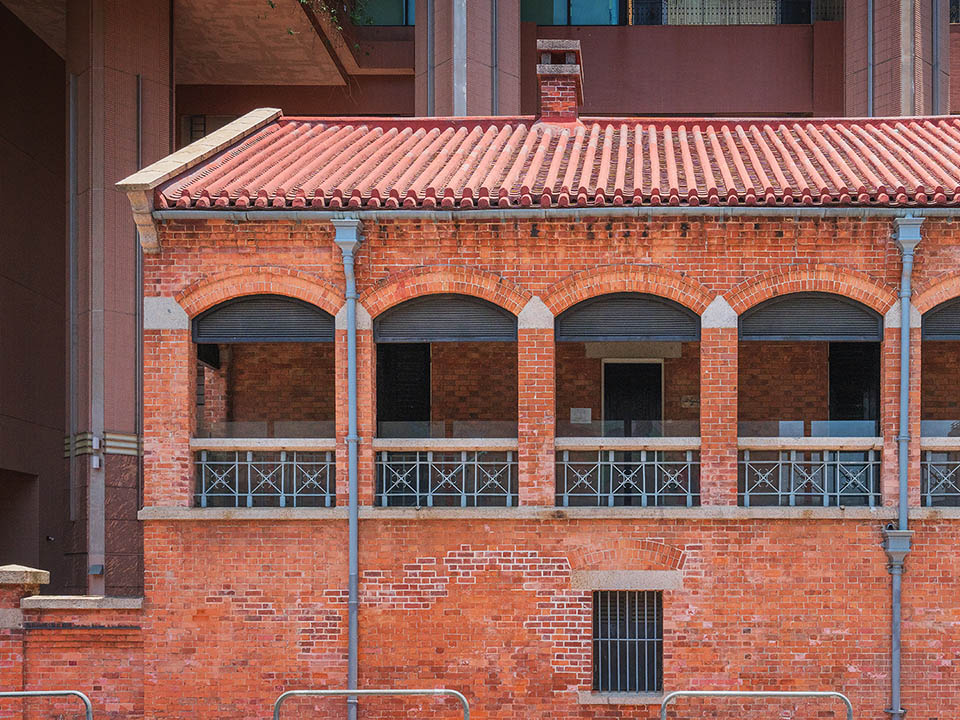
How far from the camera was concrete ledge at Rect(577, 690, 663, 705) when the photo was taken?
46.8 feet

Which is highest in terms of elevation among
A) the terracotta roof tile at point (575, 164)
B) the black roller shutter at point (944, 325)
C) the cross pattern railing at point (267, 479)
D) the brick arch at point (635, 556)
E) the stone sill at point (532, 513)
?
the terracotta roof tile at point (575, 164)

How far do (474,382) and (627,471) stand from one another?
3649 mm

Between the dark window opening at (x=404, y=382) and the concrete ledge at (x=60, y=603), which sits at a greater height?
the dark window opening at (x=404, y=382)

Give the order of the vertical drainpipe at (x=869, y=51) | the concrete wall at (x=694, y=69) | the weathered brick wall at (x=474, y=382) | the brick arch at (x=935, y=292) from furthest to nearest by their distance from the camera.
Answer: the concrete wall at (x=694, y=69) → the vertical drainpipe at (x=869, y=51) → the weathered brick wall at (x=474, y=382) → the brick arch at (x=935, y=292)

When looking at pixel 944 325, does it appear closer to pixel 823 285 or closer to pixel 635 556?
pixel 823 285

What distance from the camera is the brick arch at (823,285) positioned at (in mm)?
14633

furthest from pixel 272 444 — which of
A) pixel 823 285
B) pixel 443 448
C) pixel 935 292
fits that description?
pixel 935 292

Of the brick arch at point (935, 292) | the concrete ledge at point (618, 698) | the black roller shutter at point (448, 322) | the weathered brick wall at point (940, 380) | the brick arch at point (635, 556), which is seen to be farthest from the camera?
the weathered brick wall at point (940, 380)

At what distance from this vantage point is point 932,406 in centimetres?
1725

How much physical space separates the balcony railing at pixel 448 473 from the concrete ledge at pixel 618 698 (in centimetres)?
236

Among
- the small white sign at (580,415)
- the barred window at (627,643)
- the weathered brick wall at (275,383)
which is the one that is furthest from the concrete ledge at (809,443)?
the weathered brick wall at (275,383)

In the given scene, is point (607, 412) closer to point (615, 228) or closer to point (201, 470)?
point (615, 228)

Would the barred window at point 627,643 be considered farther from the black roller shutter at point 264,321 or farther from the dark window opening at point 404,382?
the dark window opening at point 404,382

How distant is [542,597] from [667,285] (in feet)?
12.8
